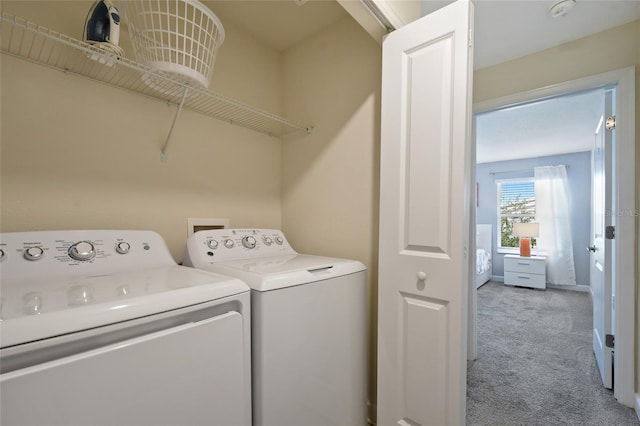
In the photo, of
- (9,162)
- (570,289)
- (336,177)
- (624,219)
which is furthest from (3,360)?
(570,289)

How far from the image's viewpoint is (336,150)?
174 centimetres

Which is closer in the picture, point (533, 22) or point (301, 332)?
point (301, 332)

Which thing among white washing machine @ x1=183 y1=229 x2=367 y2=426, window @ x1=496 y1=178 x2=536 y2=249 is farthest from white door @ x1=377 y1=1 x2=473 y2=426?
window @ x1=496 y1=178 x2=536 y2=249

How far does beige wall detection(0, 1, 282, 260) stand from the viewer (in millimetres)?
1091

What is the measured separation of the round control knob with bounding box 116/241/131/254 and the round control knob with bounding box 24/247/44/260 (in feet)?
0.70

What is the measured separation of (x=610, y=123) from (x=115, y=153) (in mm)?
2806

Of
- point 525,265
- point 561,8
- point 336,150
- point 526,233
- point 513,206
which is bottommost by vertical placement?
point 525,265

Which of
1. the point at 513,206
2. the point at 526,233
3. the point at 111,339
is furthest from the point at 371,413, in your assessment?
the point at 513,206

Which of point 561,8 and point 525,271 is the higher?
point 561,8

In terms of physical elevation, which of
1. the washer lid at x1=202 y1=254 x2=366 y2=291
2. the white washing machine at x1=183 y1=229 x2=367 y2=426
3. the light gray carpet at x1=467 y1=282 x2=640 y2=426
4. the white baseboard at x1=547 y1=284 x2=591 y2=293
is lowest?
the white baseboard at x1=547 y1=284 x2=591 y2=293

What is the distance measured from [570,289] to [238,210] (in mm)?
5808

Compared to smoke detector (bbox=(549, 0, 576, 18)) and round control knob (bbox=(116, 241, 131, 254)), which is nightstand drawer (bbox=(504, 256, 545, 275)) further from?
round control knob (bbox=(116, 241, 131, 254))

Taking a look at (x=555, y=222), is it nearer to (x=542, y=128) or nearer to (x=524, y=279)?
(x=524, y=279)

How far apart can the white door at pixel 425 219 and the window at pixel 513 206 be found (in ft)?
18.2
